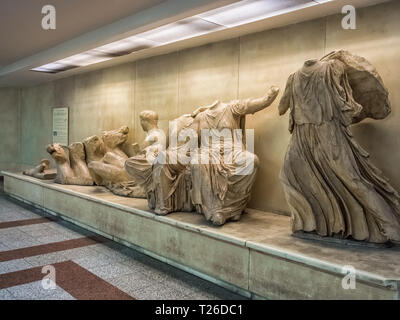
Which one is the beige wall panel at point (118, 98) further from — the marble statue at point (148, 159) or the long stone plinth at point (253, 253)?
the long stone plinth at point (253, 253)

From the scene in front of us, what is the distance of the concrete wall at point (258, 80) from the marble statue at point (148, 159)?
1.32 feet

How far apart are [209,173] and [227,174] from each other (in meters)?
0.16

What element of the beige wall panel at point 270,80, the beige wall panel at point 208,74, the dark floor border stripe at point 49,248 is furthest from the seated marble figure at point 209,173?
the dark floor border stripe at point 49,248

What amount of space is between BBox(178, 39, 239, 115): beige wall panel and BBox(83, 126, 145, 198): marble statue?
1197 millimetres

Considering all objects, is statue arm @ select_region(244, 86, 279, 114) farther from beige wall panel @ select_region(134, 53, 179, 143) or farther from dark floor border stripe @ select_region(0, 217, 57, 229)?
dark floor border stripe @ select_region(0, 217, 57, 229)

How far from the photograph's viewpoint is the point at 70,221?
5082 mm

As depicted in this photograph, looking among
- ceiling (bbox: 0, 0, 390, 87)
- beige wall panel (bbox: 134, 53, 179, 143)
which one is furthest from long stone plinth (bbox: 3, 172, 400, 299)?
ceiling (bbox: 0, 0, 390, 87)

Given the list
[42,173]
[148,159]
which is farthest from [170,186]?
[42,173]

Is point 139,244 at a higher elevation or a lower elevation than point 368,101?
lower

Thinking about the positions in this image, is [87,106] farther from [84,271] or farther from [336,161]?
[336,161]
